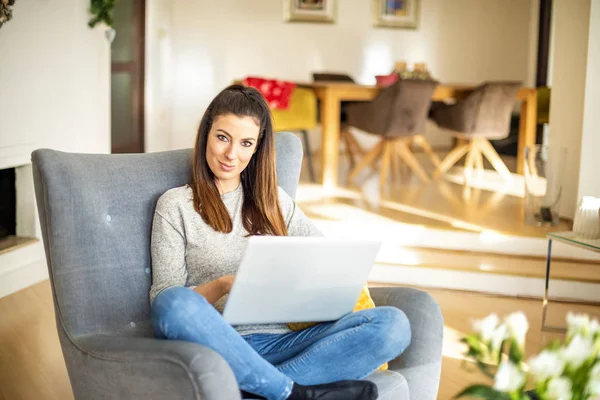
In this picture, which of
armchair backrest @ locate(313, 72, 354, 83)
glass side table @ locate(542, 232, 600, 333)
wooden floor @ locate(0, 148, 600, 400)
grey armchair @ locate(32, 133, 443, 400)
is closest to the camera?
grey armchair @ locate(32, 133, 443, 400)

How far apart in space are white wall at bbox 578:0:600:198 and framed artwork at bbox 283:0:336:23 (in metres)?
4.35

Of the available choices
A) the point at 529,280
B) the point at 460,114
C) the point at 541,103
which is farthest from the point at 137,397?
the point at 541,103

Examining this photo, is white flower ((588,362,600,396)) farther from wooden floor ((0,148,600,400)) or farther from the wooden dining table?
the wooden dining table

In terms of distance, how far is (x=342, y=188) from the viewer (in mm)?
6379

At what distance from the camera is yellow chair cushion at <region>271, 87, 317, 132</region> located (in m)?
6.56

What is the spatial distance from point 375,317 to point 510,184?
4.92 meters

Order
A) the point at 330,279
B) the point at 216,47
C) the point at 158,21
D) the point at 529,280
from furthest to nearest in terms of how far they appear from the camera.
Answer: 1. the point at 216,47
2. the point at 158,21
3. the point at 529,280
4. the point at 330,279

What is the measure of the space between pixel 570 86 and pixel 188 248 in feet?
12.8

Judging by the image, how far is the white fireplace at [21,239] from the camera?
4.05 m

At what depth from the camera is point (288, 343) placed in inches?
83.9

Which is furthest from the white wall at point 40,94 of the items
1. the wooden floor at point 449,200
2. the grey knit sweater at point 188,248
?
the grey knit sweater at point 188,248

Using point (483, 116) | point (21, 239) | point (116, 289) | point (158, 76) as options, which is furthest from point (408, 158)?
point (116, 289)

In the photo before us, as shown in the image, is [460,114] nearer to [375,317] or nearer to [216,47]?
[216,47]

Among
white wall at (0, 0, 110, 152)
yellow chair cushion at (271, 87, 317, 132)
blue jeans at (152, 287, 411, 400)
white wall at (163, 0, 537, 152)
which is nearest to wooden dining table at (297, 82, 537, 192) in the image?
yellow chair cushion at (271, 87, 317, 132)
